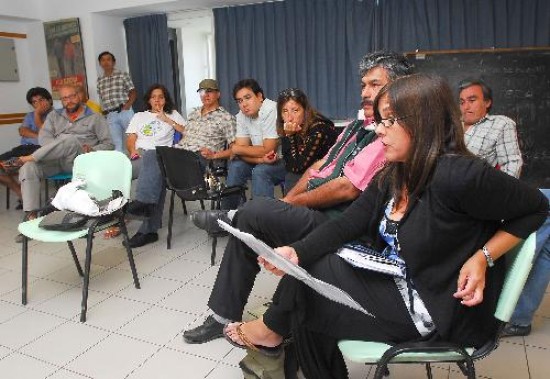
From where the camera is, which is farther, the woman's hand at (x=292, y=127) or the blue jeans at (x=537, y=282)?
the woman's hand at (x=292, y=127)

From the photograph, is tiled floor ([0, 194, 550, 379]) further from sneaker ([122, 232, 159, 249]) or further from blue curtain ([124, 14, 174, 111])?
blue curtain ([124, 14, 174, 111])

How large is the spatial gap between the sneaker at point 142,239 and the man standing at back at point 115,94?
2.16 m

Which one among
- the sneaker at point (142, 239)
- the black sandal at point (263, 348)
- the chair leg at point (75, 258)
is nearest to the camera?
the black sandal at point (263, 348)

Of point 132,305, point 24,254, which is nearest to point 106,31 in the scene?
point 24,254

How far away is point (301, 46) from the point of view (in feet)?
15.4

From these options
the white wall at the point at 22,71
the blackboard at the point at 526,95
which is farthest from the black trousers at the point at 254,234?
the white wall at the point at 22,71

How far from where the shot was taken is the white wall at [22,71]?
5652mm

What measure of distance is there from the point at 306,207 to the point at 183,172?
1566 millimetres

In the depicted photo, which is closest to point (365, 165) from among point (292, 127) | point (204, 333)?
point (292, 127)

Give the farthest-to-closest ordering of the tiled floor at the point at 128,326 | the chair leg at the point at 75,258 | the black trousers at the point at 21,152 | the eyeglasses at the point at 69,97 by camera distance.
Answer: the black trousers at the point at 21,152 → the eyeglasses at the point at 69,97 → the chair leg at the point at 75,258 → the tiled floor at the point at 128,326

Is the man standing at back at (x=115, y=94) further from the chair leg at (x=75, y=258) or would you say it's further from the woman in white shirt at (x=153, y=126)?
the chair leg at (x=75, y=258)

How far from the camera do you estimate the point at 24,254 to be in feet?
7.95

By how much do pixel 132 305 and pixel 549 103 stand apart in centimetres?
360

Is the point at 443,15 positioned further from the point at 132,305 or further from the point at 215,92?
the point at 132,305
